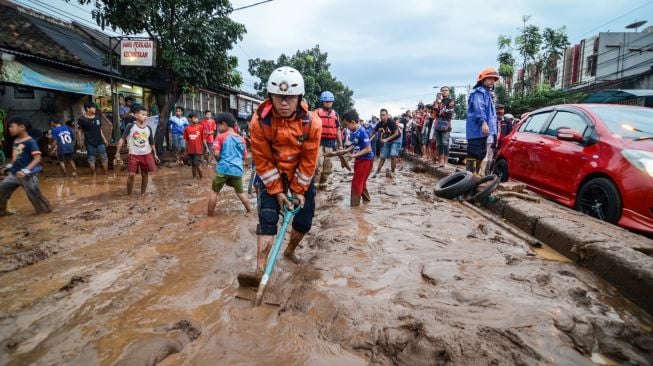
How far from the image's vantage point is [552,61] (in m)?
24.7

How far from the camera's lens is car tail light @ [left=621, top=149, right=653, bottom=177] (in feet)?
12.1

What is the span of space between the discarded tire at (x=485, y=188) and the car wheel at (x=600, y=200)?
1165mm

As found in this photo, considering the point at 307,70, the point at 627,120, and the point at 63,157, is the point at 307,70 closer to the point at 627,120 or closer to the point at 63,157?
the point at 63,157

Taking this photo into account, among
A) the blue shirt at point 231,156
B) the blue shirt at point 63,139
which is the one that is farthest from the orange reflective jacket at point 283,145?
the blue shirt at point 63,139

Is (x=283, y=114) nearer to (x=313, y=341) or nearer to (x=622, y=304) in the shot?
(x=313, y=341)

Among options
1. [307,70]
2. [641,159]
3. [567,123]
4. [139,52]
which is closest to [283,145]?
[641,159]

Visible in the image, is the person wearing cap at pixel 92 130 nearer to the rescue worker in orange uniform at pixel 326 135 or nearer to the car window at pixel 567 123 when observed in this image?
the rescue worker in orange uniform at pixel 326 135

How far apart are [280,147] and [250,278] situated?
3.67 feet

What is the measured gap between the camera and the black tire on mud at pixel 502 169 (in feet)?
22.1

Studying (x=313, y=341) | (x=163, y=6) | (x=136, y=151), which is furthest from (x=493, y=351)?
(x=163, y=6)

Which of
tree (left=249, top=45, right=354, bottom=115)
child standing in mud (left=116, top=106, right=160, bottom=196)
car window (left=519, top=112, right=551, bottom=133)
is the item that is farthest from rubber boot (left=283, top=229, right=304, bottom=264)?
tree (left=249, top=45, right=354, bottom=115)

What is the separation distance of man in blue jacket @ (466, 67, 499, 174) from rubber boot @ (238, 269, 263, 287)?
4.52m

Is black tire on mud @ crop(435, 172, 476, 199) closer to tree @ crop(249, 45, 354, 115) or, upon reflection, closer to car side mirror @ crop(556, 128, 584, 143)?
car side mirror @ crop(556, 128, 584, 143)

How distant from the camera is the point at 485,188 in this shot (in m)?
5.69
